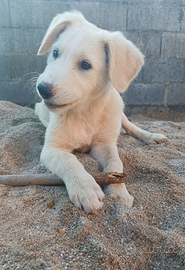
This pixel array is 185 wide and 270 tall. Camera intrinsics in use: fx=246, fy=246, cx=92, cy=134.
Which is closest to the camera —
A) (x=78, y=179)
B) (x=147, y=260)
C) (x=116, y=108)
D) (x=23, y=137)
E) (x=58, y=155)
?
(x=147, y=260)

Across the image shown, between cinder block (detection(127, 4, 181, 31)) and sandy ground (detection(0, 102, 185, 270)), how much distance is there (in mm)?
3206

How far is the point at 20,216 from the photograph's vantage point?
1.46 m

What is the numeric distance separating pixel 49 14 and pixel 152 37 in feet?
6.32

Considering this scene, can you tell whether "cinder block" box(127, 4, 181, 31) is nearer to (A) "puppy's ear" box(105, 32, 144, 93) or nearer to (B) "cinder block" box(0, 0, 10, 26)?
(B) "cinder block" box(0, 0, 10, 26)

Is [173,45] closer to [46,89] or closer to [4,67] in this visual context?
[4,67]

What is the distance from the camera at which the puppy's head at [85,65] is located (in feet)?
6.06

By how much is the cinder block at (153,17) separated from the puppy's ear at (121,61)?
2.67 m

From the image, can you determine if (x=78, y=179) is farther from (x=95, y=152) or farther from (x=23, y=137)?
(x=23, y=137)

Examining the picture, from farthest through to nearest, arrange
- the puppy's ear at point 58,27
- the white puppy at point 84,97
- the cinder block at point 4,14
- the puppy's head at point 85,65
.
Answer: the cinder block at point 4,14, the puppy's ear at point 58,27, the puppy's head at point 85,65, the white puppy at point 84,97

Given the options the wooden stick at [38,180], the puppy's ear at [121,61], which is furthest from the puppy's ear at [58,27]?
the wooden stick at [38,180]

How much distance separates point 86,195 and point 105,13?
152 inches

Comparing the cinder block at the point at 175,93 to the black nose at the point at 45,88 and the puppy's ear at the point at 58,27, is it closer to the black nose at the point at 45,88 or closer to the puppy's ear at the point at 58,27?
the puppy's ear at the point at 58,27

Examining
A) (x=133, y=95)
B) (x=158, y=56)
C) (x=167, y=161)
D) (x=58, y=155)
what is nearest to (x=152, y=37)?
(x=158, y=56)

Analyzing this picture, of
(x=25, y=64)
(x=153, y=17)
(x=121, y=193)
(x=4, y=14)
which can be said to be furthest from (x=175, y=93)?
(x=121, y=193)
